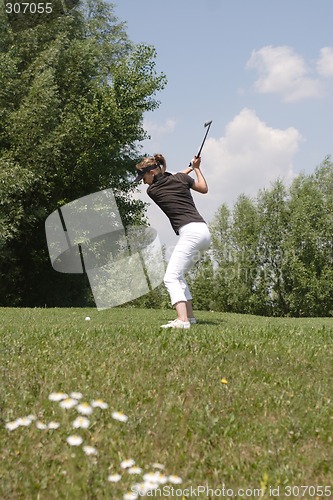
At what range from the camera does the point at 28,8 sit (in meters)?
33.9

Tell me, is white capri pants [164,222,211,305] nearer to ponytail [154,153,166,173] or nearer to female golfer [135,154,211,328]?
female golfer [135,154,211,328]

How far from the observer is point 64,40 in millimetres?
33531

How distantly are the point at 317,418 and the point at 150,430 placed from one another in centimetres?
151

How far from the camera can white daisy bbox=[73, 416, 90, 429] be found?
4051 mm

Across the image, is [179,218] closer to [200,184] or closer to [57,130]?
[200,184]

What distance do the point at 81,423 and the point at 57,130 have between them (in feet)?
93.5

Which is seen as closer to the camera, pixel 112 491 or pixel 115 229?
pixel 112 491

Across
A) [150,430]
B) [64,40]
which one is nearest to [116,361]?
[150,430]

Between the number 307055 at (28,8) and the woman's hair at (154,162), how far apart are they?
27.5 meters

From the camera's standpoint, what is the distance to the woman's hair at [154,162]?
30.7ft

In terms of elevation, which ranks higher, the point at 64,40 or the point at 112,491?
the point at 64,40

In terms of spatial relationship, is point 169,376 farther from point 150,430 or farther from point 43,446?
point 43,446

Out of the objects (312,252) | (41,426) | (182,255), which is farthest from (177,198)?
(312,252)

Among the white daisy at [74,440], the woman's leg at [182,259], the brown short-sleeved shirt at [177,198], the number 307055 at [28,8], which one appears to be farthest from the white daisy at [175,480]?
the number 307055 at [28,8]
